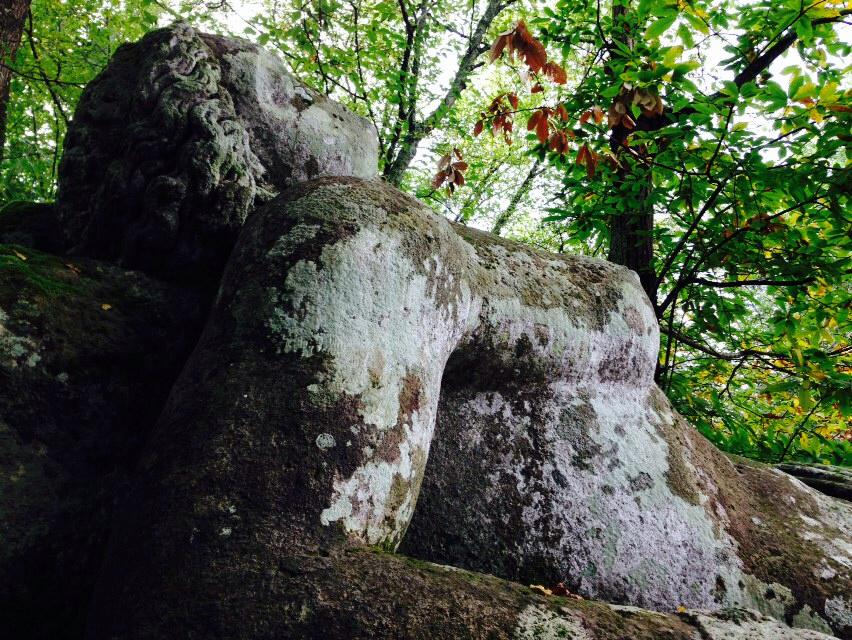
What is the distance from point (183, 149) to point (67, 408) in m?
0.88

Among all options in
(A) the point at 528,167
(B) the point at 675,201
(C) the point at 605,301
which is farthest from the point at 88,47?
(A) the point at 528,167

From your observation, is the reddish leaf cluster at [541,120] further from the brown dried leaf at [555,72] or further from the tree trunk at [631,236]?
the tree trunk at [631,236]

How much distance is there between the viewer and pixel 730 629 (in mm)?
1388

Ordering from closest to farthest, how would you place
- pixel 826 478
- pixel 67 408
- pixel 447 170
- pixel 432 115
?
pixel 67 408
pixel 826 478
pixel 447 170
pixel 432 115

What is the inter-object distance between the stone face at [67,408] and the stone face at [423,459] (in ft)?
0.82

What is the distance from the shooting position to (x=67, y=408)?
1613 millimetres

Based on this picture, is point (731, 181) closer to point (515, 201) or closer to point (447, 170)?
point (447, 170)

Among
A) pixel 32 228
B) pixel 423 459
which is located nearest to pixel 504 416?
pixel 423 459

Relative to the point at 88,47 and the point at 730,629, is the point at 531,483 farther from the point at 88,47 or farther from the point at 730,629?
the point at 88,47

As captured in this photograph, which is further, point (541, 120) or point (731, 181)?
point (731, 181)

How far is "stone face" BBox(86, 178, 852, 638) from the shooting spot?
1237mm

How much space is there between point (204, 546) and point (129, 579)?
0.17 metres

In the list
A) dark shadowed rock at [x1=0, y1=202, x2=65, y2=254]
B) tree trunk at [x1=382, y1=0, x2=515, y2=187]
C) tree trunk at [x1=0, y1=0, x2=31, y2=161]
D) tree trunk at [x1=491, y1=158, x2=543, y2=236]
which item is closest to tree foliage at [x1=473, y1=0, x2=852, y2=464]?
dark shadowed rock at [x1=0, y1=202, x2=65, y2=254]

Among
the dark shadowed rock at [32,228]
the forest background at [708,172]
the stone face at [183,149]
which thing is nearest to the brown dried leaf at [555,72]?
the forest background at [708,172]
